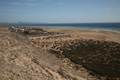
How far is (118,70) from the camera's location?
7.53m

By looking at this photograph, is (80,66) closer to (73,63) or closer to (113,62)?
(73,63)

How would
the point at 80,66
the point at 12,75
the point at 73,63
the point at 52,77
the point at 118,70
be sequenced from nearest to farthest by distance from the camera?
the point at 12,75 < the point at 52,77 < the point at 118,70 < the point at 80,66 < the point at 73,63

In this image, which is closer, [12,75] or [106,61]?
[12,75]

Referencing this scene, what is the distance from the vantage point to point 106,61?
9141mm

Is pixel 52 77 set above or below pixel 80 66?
above

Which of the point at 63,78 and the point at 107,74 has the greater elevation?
the point at 63,78

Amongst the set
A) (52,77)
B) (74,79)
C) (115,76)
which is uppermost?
(52,77)

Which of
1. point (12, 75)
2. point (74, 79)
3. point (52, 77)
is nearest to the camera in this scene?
point (12, 75)

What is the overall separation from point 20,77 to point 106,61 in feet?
27.4

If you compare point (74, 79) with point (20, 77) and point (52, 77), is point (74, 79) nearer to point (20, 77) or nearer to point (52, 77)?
point (52, 77)

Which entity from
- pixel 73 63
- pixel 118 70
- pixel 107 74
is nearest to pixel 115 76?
pixel 107 74

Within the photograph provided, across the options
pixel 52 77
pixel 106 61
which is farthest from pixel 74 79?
pixel 106 61

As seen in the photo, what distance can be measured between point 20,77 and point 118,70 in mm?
7661

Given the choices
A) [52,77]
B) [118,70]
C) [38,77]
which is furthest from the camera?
[118,70]
